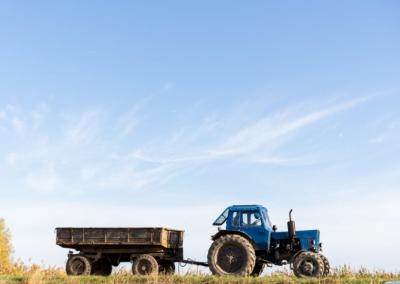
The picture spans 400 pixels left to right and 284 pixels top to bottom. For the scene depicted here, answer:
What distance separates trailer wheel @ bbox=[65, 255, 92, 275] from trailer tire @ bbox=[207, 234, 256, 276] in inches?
225

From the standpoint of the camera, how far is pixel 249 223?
2150 centimetres

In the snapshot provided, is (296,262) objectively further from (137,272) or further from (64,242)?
(64,242)

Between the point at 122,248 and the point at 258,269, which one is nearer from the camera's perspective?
the point at 258,269

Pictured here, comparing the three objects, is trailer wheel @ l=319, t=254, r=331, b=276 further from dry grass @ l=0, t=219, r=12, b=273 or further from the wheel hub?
dry grass @ l=0, t=219, r=12, b=273

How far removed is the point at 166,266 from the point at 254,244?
16.5 ft

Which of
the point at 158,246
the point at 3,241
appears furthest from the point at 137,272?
the point at 3,241

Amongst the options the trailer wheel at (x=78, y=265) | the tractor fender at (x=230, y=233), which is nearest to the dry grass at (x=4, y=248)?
the trailer wheel at (x=78, y=265)

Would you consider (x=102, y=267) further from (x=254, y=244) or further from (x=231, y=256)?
(x=254, y=244)

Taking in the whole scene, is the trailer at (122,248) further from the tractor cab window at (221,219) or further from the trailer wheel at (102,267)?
the tractor cab window at (221,219)

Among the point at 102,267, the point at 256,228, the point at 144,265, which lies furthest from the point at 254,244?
the point at 102,267

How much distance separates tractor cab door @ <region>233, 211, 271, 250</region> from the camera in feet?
69.5

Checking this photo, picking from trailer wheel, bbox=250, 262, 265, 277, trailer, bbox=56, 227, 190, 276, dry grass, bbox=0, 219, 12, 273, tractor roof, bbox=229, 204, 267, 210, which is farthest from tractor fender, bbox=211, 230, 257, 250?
dry grass, bbox=0, 219, 12, 273

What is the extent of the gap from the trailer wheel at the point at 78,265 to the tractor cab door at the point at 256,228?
6.90 metres

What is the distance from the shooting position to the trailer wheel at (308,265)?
64.5 ft
